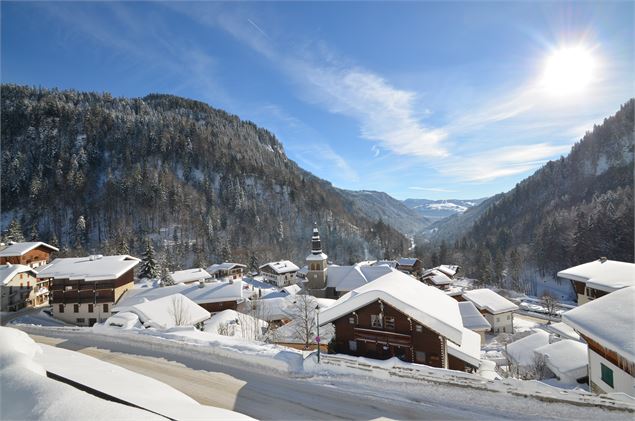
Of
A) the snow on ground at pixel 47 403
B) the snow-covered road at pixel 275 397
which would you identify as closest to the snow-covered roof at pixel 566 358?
the snow-covered road at pixel 275 397

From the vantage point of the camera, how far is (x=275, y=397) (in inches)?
447

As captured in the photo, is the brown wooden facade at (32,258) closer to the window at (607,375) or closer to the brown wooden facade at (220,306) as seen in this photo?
the brown wooden facade at (220,306)

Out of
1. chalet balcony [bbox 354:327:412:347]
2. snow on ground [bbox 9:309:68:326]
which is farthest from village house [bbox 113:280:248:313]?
chalet balcony [bbox 354:327:412:347]

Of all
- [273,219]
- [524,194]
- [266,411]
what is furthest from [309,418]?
[524,194]

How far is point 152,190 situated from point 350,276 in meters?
106

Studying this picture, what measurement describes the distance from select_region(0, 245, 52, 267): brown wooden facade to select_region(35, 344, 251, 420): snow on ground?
57494 millimetres

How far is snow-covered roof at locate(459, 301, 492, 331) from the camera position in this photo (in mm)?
41281

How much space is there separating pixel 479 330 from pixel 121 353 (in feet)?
141

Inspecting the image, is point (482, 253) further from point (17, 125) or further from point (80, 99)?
point (80, 99)

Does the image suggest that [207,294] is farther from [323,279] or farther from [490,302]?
[490,302]

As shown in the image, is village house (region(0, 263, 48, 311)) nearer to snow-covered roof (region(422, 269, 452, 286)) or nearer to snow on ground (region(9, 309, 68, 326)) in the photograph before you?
snow on ground (region(9, 309, 68, 326))

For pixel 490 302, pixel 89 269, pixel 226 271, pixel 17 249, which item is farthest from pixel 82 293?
pixel 490 302

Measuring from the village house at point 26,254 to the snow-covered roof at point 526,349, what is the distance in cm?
7510

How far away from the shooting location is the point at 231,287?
4550 centimetres
